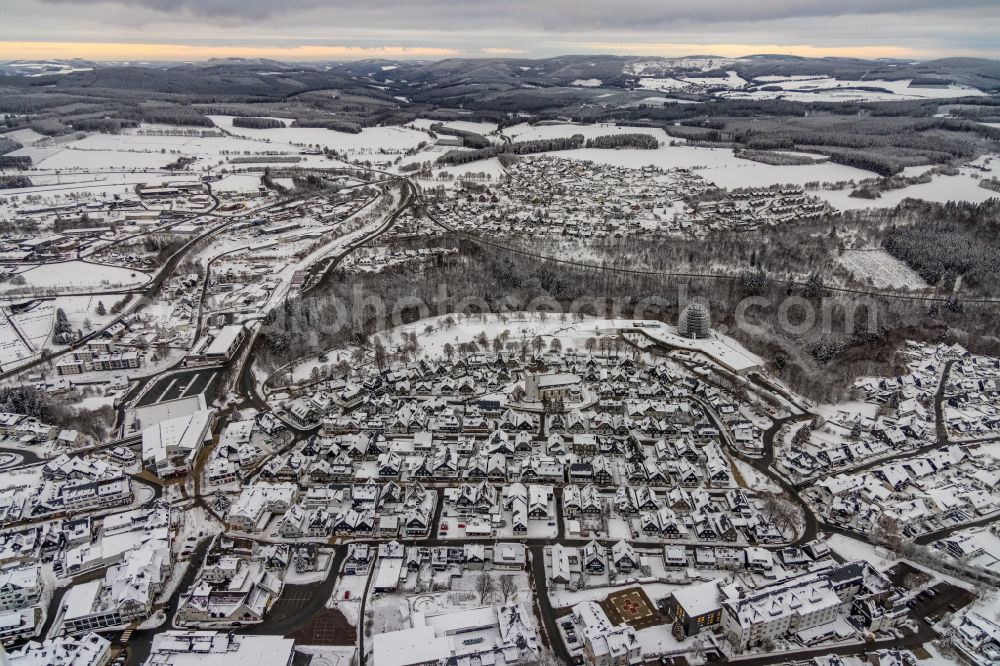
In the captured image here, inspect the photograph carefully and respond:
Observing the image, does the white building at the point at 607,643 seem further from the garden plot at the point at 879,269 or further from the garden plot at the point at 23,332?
the garden plot at the point at 879,269

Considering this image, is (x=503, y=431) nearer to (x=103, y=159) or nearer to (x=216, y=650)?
(x=216, y=650)

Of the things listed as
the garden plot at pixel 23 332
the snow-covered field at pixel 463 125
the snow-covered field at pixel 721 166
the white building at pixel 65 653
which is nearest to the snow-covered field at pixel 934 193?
A: the snow-covered field at pixel 721 166

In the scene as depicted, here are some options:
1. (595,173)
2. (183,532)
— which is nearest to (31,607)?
(183,532)

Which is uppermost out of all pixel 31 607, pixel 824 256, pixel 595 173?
pixel 595 173

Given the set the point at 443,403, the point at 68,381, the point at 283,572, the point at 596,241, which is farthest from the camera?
the point at 596,241

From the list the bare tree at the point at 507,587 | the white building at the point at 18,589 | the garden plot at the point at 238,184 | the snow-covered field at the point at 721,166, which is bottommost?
the bare tree at the point at 507,587

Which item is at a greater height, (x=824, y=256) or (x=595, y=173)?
(x=595, y=173)

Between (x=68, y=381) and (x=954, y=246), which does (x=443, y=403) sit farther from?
(x=954, y=246)
